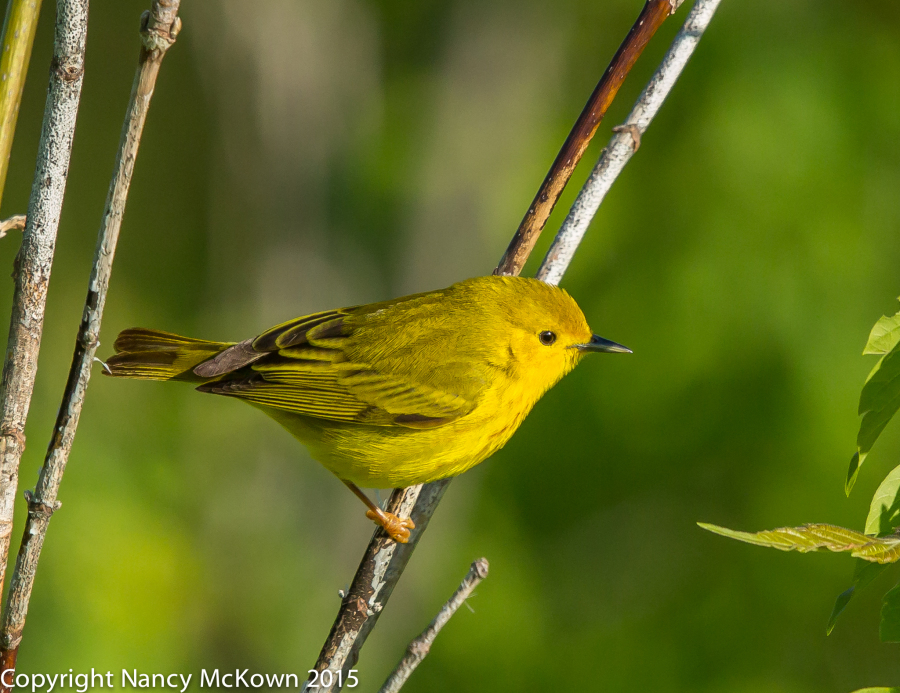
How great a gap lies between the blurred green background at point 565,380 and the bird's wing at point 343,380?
2.31 metres

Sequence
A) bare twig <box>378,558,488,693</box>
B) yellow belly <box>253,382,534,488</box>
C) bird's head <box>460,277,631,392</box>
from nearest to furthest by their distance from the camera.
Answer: bare twig <box>378,558,488,693</box> < yellow belly <box>253,382,534,488</box> < bird's head <box>460,277,631,392</box>

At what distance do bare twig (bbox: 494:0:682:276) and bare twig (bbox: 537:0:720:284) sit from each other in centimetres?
8

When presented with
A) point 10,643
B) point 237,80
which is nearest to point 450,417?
point 10,643

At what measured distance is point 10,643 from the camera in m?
Answer: 1.56

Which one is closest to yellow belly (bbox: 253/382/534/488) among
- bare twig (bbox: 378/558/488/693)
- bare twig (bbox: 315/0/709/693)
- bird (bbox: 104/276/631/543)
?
bird (bbox: 104/276/631/543)

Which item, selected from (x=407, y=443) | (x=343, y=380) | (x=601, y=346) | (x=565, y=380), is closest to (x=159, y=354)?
(x=343, y=380)

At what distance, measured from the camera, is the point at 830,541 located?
1.41 m

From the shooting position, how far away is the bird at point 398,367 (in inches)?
130

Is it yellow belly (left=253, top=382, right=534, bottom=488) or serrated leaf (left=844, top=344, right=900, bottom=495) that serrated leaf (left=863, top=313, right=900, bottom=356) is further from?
yellow belly (left=253, top=382, right=534, bottom=488)

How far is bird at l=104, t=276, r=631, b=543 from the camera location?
3.30 meters

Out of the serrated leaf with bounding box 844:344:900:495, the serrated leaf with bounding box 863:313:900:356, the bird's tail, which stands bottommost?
the serrated leaf with bounding box 844:344:900:495

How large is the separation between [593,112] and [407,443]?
4.69 ft

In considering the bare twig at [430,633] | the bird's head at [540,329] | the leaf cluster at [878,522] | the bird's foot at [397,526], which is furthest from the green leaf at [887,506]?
the bird's head at [540,329]

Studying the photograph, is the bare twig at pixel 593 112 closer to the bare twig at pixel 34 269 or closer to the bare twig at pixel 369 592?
the bare twig at pixel 369 592
